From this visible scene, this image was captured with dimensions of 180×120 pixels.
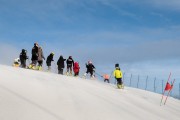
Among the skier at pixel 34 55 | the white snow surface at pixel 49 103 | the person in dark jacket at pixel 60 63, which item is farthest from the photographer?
the person in dark jacket at pixel 60 63

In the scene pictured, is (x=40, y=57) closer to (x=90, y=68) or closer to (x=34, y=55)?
(x=34, y=55)

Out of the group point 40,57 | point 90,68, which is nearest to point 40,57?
point 40,57

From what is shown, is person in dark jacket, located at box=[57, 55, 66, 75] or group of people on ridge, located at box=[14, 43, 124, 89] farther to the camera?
person in dark jacket, located at box=[57, 55, 66, 75]

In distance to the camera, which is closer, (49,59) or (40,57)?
(40,57)

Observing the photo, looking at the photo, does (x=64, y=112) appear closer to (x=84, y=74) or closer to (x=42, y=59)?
(x=42, y=59)

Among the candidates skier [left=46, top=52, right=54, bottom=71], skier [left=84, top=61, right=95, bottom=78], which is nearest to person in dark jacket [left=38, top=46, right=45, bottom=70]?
skier [left=46, top=52, right=54, bottom=71]

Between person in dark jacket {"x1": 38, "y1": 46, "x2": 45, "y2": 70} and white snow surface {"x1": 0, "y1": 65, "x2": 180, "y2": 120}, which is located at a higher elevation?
person in dark jacket {"x1": 38, "y1": 46, "x2": 45, "y2": 70}

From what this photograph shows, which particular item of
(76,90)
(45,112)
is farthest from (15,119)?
(76,90)

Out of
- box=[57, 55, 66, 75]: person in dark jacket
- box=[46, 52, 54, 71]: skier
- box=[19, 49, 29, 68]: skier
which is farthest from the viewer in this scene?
box=[57, 55, 66, 75]: person in dark jacket

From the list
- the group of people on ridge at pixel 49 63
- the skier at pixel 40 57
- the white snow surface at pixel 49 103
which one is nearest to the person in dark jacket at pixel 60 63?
the group of people on ridge at pixel 49 63

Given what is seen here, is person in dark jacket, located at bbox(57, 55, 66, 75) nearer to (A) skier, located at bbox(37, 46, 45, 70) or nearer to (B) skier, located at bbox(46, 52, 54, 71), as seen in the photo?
(B) skier, located at bbox(46, 52, 54, 71)

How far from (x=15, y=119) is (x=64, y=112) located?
2.68m

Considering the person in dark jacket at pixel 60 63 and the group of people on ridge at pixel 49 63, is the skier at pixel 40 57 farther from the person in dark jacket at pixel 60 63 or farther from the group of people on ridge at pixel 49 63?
the person in dark jacket at pixel 60 63

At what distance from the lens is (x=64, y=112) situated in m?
14.3
